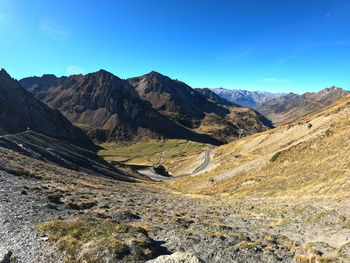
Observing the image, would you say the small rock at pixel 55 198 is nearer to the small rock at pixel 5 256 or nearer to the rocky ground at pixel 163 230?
the rocky ground at pixel 163 230

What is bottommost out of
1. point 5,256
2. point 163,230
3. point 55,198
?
point 163,230

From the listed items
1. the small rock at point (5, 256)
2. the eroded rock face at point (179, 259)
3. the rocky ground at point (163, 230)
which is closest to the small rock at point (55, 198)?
the rocky ground at point (163, 230)

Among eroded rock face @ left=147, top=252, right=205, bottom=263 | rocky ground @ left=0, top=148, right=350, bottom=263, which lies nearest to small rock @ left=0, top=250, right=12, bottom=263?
rocky ground @ left=0, top=148, right=350, bottom=263

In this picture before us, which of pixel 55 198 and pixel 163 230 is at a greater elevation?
pixel 55 198

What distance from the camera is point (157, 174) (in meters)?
127

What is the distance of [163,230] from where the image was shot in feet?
63.5

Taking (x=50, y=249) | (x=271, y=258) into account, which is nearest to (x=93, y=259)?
(x=50, y=249)

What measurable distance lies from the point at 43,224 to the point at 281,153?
5166 cm

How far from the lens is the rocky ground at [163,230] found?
525 inches

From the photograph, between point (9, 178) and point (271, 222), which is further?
point (9, 178)

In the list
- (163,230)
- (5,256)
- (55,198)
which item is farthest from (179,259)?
(55,198)

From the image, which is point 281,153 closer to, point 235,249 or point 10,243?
point 235,249

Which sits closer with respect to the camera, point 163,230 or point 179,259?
point 179,259

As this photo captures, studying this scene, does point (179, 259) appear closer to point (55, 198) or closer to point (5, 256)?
point (5, 256)
